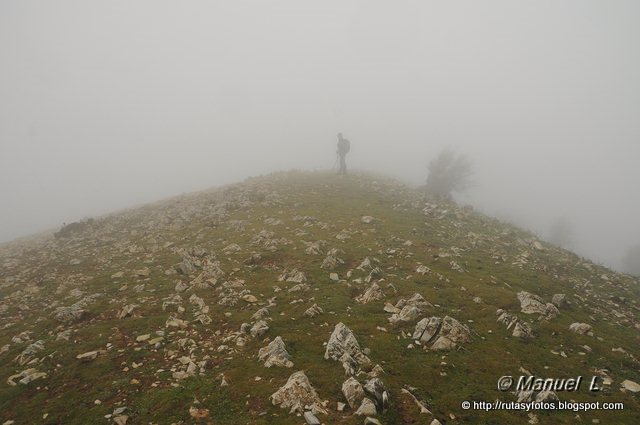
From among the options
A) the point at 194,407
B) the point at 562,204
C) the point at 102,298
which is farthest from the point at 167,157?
the point at 562,204

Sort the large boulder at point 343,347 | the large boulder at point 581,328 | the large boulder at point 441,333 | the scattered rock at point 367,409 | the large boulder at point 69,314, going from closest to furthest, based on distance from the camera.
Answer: the scattered rock at point 367,409 < the large boulder at point 343,347 < the large boulder at point 441,333 < the large boulder at point 581,328 < the large boulder at point 69,314

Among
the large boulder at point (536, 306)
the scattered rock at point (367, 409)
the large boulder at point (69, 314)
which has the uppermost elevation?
the large boulder at point (69, 314)

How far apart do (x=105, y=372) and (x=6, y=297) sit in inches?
507

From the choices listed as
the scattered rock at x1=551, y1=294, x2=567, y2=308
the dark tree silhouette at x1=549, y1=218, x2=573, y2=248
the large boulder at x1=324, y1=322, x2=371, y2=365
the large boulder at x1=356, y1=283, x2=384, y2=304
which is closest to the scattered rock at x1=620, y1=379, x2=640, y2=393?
the scattered rock at x1=551, y1=294, x2=567, y2=308

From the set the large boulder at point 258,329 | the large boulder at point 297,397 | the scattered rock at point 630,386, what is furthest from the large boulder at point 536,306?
the large boulder at point 258,329

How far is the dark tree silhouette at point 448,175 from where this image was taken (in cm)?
5988

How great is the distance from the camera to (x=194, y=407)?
353 inches

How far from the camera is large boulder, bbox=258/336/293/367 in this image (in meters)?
10.5

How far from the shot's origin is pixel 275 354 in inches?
427

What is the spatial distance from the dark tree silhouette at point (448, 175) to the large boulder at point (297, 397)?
5493 centimetres

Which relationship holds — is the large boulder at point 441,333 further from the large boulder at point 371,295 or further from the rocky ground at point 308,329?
the large boulder at point 371,295

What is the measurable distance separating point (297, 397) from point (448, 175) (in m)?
57.9

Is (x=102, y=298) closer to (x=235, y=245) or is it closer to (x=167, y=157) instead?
(x=235, y=245)

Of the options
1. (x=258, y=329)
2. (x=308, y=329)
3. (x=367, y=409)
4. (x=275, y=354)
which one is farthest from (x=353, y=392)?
(x=258, y=329)
